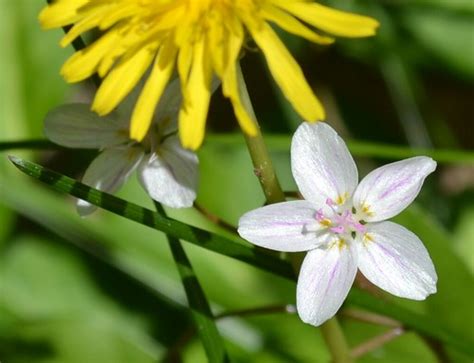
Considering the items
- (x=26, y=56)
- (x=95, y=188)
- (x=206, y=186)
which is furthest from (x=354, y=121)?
(x=95, y=188)

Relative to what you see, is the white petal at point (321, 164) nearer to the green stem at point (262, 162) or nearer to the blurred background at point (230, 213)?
the green stem at point (262, 162)

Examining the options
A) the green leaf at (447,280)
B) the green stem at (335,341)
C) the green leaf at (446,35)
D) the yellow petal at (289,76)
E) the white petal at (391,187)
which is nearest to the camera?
the yellow petal at (289,76)

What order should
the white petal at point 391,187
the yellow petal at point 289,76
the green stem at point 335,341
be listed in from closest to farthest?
the yellow petal at point 289,76, the white petal at point 391,187, the green stem at point 335,341

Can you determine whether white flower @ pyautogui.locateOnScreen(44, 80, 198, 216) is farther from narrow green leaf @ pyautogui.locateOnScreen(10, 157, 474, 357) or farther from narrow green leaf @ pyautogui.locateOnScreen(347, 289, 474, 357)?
narrow green leaf @ pyautogui.locateOnScreen(347, 289, 474, 357)

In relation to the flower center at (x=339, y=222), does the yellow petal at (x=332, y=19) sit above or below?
above

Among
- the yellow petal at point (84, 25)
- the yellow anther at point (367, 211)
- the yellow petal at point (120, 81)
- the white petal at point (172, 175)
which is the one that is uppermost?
the yellow petal at point (84, 25)

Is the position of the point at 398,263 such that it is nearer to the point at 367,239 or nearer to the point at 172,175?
the point at 367,239

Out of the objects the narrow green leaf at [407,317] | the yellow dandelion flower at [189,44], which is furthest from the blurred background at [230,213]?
the yellow dandelion flower at [189,44]

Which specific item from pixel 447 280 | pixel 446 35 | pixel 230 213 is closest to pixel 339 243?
pixel 447 280

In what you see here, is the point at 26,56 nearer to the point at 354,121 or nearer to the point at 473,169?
the point at 354,121
